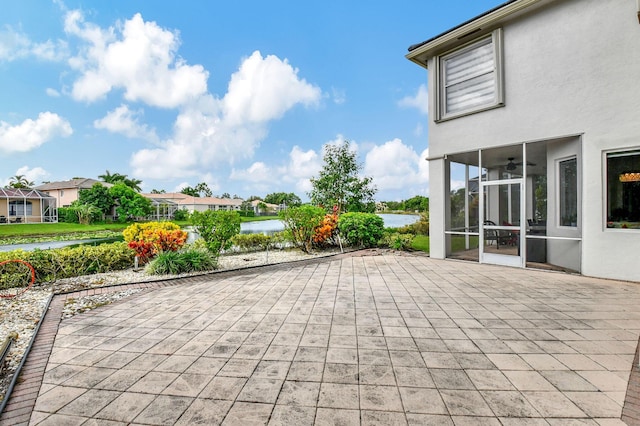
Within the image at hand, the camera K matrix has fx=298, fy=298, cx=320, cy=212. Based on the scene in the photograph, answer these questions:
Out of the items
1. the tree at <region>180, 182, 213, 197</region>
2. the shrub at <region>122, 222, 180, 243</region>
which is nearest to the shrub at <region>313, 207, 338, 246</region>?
the shrub at <region>122, 222, 180, 243</region>

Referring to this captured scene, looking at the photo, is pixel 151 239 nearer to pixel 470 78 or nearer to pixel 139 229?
pixel 139 229

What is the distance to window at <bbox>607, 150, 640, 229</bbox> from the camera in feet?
18.6

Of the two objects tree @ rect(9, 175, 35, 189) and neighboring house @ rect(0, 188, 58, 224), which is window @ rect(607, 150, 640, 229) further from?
tree @ rect(9, 175, 35, 189)

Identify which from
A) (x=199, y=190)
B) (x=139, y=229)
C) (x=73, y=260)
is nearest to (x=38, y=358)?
(x=73, y=260)

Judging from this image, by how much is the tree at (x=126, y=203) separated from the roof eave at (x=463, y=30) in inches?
1365

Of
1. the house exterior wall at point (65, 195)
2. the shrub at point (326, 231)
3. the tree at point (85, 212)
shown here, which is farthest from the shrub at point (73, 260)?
the house exterior wall at point (65, 195)

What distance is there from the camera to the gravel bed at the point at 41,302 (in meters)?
3.11

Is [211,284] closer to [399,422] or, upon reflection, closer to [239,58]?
[399,422]

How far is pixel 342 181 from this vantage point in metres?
17.3

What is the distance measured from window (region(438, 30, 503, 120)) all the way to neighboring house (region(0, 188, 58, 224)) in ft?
119

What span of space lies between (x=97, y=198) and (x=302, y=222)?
106ft

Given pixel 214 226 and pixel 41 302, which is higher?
pixel 214 226

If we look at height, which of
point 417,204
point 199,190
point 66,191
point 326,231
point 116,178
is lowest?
point 326,231

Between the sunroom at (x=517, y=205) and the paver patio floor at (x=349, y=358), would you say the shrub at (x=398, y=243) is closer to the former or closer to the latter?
the sunroom at (x=517, y=205)
